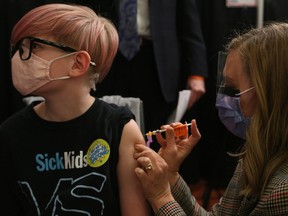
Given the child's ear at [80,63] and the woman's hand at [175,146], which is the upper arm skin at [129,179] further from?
the child's ear at [80,63]

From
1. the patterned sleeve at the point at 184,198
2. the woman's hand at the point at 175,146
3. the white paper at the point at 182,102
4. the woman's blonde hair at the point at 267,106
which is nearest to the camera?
the woman's blonde hair at the point at 267,106

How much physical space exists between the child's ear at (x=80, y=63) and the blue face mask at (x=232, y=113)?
1.58 feet

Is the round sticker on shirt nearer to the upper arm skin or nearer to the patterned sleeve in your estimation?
the upper arm skin

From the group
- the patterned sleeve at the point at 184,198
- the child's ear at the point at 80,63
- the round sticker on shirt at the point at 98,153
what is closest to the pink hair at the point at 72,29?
the child's ear at the point at 80,63

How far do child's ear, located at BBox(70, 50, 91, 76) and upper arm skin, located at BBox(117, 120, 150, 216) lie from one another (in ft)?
0.76

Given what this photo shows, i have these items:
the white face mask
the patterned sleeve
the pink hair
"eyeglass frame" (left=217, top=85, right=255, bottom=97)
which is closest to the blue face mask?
"eyeglass frame" (left=217, top=85, right=255, bottom=97)

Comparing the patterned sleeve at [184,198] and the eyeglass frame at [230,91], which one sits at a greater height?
the eyeglass frame at [230,91]

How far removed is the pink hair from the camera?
4.09 ft

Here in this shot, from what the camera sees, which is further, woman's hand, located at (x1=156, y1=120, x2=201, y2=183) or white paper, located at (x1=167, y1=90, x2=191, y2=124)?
white paper, located at (x1=167, y1=90, x2=191, y2=124)

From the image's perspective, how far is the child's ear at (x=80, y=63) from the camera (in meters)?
1.28

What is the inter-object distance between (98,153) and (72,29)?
Result: 1.30 feet

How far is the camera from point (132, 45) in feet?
7.34

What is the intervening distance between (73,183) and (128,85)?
1085mm

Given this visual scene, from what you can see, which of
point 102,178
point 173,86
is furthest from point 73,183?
point 173,86
